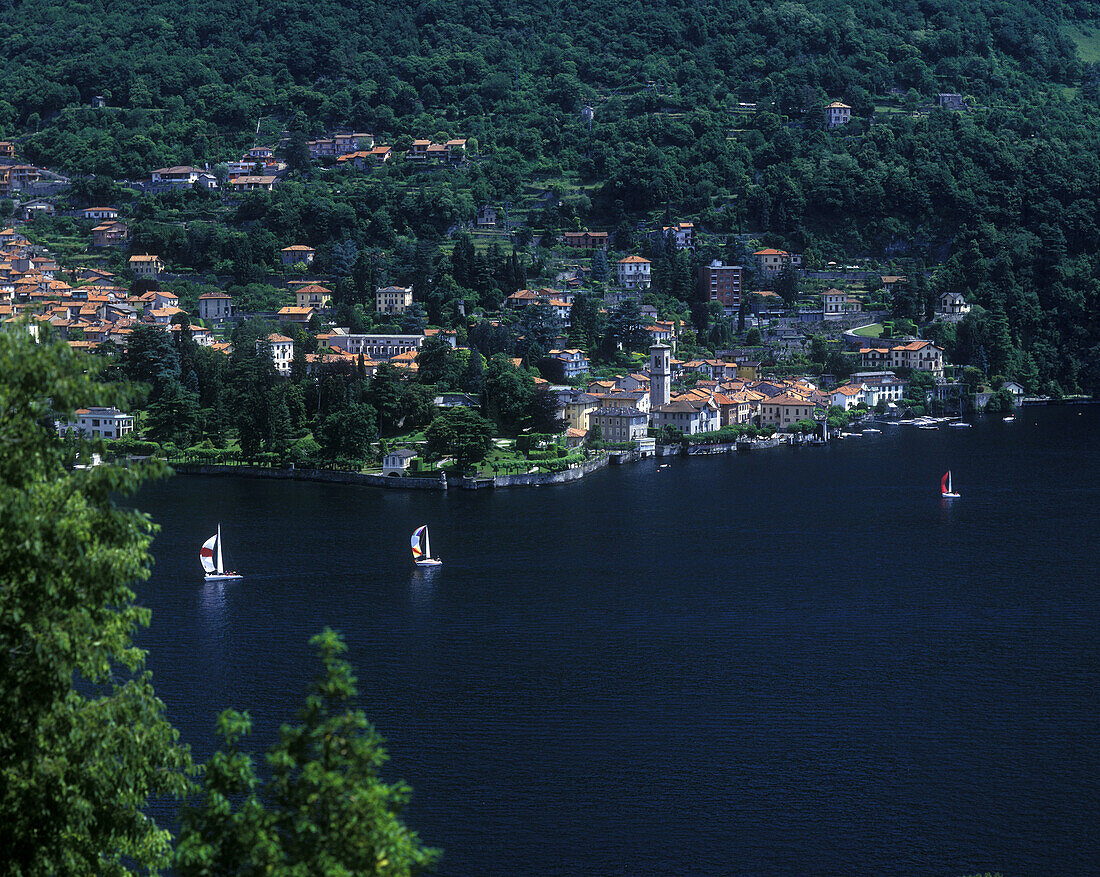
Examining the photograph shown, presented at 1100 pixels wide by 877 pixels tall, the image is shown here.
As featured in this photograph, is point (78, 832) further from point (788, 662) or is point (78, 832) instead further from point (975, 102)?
point (975, 102)

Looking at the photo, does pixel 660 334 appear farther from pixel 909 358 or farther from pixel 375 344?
pixel 375 344

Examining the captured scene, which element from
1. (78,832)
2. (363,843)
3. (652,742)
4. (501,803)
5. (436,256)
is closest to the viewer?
(363,843)

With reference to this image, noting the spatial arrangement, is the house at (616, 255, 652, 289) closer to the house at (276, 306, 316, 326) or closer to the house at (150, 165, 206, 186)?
the house at (276, 306, 316, 326)

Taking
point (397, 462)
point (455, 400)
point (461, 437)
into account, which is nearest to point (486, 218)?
point (455, 400)

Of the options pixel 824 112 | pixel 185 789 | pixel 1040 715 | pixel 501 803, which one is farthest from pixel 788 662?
pixel 824 112

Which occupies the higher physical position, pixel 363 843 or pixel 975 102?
pixel 975 102

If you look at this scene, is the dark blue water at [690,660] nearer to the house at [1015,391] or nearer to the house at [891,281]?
the house at [1015,391]

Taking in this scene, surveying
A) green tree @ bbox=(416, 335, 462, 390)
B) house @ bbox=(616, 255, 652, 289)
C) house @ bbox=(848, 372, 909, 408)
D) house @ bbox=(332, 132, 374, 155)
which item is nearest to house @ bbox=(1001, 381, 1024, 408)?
house @ bbox=(848, 372, 909, 408)
